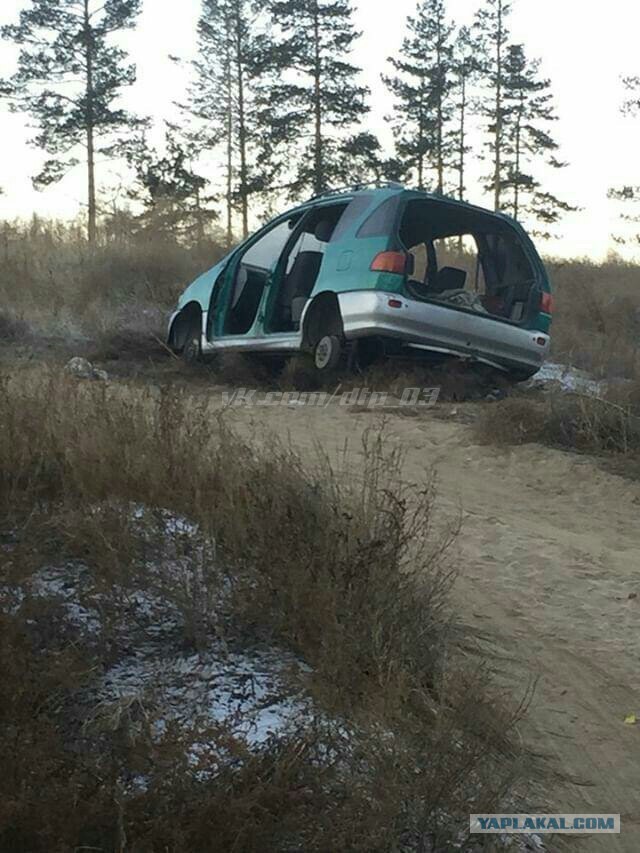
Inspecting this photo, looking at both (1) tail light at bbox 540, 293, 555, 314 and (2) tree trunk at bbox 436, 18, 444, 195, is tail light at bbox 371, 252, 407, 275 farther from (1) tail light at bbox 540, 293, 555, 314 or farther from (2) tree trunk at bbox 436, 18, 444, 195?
(2) tree trunk at bbox 436, 18, 444, 195

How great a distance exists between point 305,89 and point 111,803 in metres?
29.9

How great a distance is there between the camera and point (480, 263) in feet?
32.5

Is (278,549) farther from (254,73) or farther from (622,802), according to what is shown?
(254,73)

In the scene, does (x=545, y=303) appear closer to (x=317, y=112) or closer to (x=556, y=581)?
(x=556, y=581)

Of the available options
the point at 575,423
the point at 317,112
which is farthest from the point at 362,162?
the point at 575,423

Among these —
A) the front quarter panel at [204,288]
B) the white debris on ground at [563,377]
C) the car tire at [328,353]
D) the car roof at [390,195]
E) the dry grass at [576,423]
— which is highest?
the car roof at [390,195]

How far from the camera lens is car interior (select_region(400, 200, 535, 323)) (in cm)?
920

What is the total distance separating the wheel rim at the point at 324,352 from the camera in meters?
9.27

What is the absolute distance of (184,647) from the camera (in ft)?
10.1

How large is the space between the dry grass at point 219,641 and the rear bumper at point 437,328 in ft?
13.7

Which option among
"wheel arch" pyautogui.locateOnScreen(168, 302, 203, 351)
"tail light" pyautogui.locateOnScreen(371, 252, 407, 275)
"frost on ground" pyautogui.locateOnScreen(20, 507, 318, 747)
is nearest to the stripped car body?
"tail light" pyautogui.locateOnScreen(371, 252, 407, 275)

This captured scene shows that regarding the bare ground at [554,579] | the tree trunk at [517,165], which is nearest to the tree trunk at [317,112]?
the tree trunk at [517,165]

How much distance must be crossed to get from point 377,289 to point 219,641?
226 inches

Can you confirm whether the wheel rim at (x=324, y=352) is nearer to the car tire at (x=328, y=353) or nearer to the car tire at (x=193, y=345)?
the car tire at (x=328, y=353)
